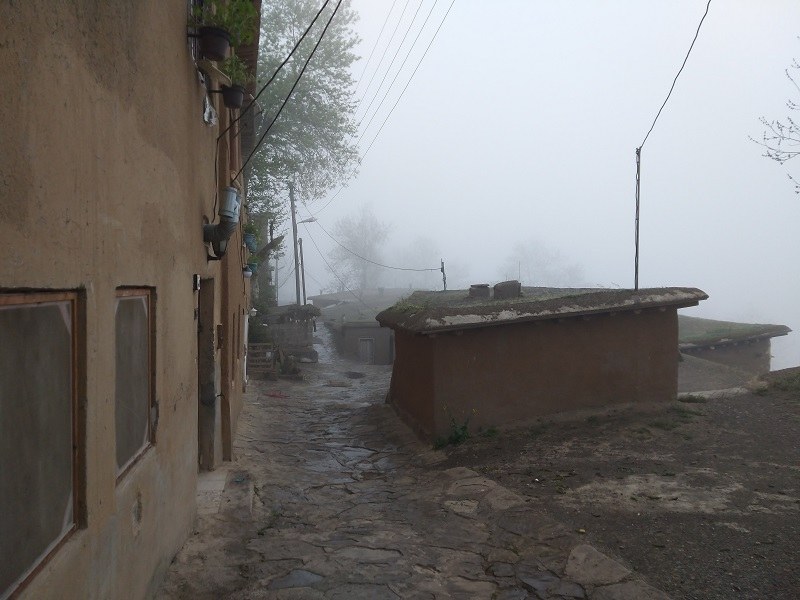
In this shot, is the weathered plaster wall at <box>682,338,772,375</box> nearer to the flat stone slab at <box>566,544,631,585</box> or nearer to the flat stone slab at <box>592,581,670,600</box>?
the flat stone slab at <box>566,544,631,585</box>

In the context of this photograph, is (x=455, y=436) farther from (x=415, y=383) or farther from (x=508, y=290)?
(x=508, y=290)

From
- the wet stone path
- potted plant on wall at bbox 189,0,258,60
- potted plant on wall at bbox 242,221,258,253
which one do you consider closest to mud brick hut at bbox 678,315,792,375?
potted plant on wall at bbox 242,221,258,253

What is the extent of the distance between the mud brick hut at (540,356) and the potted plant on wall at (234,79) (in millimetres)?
3992

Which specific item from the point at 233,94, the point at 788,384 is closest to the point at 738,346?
the point at 788,384

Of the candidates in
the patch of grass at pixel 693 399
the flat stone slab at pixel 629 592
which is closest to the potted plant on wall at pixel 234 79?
the flat stone slab at pixel 629 592

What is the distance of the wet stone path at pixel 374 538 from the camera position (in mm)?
4617

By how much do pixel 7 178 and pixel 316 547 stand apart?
4.49m

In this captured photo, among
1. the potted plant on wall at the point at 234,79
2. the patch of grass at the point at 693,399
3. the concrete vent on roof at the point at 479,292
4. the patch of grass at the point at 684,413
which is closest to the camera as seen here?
the potted plant on wall at the point at 234,79

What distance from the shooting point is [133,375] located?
12.2 feet

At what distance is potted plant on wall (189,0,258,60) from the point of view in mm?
5387

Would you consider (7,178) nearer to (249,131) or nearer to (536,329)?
(536,329)

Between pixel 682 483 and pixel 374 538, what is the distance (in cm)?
325

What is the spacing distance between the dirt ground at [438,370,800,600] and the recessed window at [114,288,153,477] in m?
3.62

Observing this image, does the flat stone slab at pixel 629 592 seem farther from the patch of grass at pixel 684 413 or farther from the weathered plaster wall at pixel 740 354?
the weathered plaster wall at pixel 740 354
